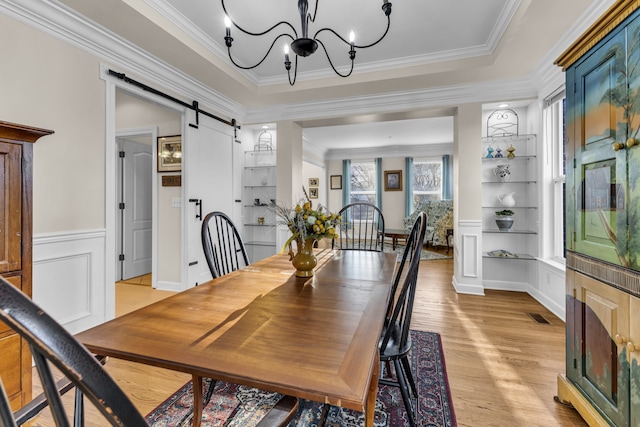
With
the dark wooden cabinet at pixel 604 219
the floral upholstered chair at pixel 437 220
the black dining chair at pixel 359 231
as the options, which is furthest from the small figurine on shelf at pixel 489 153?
the floral upholstered chair at pixel 437 220

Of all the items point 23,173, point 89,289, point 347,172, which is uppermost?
point 347,172

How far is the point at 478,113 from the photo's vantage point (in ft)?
11.9

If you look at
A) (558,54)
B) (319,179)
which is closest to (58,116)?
(558,54)

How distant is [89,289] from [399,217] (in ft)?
23.2

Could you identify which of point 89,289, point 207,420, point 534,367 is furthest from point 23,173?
point 534,367

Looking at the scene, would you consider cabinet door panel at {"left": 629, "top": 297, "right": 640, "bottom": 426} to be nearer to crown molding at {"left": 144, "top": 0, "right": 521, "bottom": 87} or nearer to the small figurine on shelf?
crown molding at {"left": 144, "top": 0, "right": 521, "bottom": 87}

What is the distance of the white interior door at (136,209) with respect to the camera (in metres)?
4.44

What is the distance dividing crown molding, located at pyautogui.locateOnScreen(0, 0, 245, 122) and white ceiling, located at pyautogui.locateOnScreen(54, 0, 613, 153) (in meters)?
0.08

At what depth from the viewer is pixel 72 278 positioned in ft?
7.66

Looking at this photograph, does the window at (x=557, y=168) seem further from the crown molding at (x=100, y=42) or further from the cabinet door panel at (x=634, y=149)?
the crown molding at (x=100, y=42)

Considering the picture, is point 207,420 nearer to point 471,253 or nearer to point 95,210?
point 95,210

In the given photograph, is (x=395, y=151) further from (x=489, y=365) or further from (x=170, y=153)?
(x=489, y=365)

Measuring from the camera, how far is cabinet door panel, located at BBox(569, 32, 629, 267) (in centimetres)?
122

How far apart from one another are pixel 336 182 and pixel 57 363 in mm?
8447
